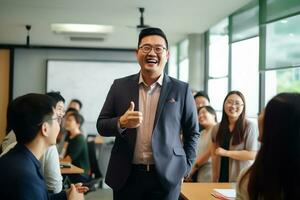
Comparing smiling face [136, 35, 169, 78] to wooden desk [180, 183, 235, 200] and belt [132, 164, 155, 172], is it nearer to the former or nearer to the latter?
belt [132, 164, 155, 172]

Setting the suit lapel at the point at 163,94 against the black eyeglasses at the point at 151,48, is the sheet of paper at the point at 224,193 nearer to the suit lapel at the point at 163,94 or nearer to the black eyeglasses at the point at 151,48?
the suit lapel at the point at 163,94

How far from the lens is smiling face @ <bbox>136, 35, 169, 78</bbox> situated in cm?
206

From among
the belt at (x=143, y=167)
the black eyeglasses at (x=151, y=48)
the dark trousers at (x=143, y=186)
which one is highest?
the black eyeglasses at (x=151, y=48)

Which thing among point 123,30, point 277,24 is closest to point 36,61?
point 123,30

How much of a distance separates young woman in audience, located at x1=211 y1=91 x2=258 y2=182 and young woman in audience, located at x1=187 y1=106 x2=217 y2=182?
0.29m

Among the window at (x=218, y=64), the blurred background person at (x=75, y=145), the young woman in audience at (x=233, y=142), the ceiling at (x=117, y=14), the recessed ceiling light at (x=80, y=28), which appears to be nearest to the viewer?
the young woman in audience at (x=233, y=142)

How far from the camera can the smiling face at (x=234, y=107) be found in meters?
3.22

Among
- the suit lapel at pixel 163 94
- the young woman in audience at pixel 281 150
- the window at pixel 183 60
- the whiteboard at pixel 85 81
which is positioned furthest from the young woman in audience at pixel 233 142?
the whiteboard at pixel 85 81

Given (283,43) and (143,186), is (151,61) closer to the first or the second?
(143,186)

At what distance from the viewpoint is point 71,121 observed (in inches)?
196

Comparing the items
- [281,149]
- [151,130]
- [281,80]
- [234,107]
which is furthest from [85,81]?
[281,149]

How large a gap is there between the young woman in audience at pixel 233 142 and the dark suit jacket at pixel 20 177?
1707 millimetres

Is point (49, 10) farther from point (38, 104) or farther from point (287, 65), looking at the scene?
point (38, 104)

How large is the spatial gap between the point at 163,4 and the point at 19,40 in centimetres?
437
